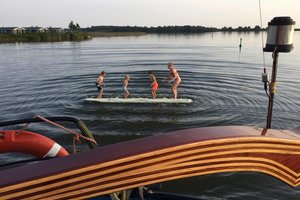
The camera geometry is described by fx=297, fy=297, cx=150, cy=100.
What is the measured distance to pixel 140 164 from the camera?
129 inches

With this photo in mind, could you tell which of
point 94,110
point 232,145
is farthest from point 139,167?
point 94,110

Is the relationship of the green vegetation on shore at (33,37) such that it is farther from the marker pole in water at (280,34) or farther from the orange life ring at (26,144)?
the marker pole in water at (280,34)

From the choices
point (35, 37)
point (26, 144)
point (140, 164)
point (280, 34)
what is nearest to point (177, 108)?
point (280, 34)

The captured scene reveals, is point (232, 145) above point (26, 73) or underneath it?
above

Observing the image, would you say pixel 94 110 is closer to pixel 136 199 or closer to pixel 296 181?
pixel 136 199

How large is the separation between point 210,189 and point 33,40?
89677 millimetres

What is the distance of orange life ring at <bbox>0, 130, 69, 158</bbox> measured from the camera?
5.61 meters

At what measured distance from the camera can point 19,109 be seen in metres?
17.3

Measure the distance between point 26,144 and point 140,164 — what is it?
3.49 metres

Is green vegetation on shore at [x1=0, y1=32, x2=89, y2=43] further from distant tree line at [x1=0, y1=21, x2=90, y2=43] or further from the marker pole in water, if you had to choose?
the marker pole in water

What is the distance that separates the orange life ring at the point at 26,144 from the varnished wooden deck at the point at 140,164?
7.19 ft

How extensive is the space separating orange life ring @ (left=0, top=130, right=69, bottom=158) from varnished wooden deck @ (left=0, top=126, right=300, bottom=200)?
2192mm

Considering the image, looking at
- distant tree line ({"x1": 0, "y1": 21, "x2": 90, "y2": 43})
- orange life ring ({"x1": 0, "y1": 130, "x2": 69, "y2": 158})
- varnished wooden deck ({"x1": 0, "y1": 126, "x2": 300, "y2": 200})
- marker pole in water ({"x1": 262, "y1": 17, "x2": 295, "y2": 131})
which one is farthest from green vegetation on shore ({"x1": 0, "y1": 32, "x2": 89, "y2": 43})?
varnished wooden deck ({"x1": 0, "y1": 126, "x2": 300, "y2": 200})

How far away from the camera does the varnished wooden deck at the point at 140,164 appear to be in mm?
3242
